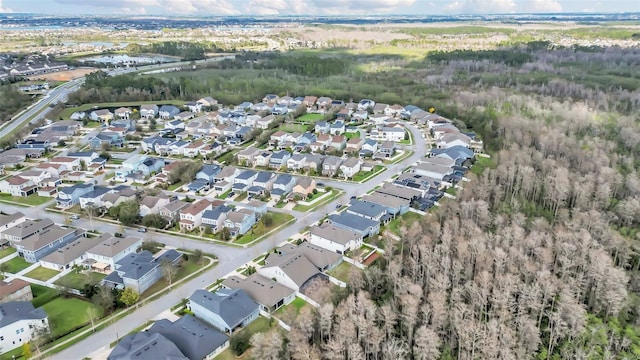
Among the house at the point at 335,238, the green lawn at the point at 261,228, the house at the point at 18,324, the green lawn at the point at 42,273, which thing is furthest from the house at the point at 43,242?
the house at the point at 335,238

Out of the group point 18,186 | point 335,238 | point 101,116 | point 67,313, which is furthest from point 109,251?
point 101,116

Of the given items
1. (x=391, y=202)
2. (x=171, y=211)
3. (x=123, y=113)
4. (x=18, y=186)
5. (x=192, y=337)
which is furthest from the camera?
(x=123, y=113)

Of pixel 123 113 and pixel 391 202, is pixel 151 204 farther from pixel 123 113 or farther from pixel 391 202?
pixel 123 113

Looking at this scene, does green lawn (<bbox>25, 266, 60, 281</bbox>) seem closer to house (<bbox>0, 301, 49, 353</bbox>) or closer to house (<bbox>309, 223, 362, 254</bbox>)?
house (<bbox>0, 301, 49, 353</bbox>)

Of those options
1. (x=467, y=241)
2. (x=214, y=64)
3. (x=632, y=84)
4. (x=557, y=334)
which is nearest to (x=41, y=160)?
(x=467, y=241)

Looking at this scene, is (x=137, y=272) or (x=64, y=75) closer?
(x=137, y=272)

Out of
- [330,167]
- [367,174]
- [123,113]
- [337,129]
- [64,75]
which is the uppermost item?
[64,75]
